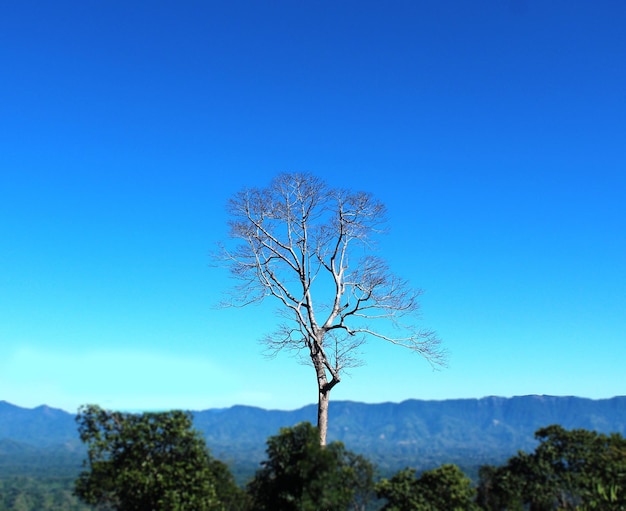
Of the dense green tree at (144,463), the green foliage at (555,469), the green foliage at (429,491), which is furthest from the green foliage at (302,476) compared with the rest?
the green foliage at (555,469)

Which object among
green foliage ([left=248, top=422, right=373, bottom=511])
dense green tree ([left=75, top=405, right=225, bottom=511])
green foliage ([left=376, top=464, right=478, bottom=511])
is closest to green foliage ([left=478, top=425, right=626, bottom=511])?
green foliage ([left=376, top=464, right=478, bottom=511])

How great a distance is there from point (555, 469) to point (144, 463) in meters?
18.1

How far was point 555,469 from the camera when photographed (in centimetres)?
2177

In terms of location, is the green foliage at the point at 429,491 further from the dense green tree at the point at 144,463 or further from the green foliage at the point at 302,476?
the dense green tree at the point at 144,463

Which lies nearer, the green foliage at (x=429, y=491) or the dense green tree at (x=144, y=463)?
the dense green tree at (x=144, y=463)

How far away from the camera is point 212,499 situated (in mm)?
12125

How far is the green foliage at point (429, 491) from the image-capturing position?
60.3ft

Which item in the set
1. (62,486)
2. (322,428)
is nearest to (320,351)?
(322,428)

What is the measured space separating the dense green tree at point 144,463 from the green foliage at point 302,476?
1472 millimetres

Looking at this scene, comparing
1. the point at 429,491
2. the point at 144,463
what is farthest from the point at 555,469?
the point at 144,463

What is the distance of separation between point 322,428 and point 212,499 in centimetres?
320

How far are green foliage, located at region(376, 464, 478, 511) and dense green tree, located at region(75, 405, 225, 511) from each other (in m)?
8.60

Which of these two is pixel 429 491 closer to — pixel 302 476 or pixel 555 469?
pixel 555 469

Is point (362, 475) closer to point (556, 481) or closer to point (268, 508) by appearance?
point (556, 481)
